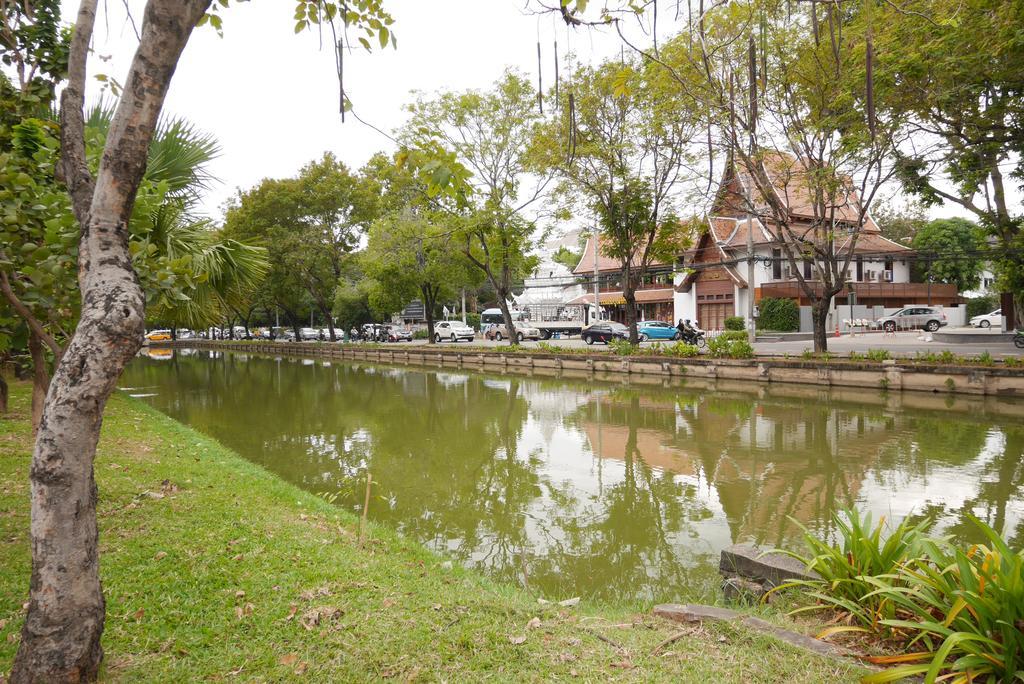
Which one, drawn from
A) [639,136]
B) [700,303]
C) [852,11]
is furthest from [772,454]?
[700,303]

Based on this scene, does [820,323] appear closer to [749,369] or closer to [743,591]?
[749,369]

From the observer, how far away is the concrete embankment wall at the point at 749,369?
46.9 feet

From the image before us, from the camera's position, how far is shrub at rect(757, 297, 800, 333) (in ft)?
110

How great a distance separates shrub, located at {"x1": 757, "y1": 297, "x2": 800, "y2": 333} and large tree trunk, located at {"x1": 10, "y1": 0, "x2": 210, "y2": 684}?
34676mm

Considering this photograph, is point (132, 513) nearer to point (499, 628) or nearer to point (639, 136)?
point (499, 628)

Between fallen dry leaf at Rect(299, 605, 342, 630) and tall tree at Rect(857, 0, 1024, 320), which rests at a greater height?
tall tree at Rect(857, 0, 1024, 320)

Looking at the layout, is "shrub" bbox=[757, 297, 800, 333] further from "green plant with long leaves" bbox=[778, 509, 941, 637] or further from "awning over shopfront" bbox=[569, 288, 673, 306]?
"green plant with long leaves" bbox=[778, 509, 941, 637]

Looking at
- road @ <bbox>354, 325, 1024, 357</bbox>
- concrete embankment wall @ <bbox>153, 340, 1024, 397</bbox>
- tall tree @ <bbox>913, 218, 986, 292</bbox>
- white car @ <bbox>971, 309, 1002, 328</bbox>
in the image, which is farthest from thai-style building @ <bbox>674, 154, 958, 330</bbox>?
concrete embankment wall @ <bbox>153, 340, 1024, 397</bbox>

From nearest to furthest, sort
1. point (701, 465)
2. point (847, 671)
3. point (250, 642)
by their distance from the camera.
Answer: point (847, 671) < point (250, 642) < point (701, 465)

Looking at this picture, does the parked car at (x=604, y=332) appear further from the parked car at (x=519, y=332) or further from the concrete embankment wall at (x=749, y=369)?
the parked car at (x=519, y=332)

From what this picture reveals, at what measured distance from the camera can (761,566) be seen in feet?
13.4

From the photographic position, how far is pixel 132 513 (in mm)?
5516

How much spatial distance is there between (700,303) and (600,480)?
31140mm

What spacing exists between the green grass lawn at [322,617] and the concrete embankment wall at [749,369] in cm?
1387
